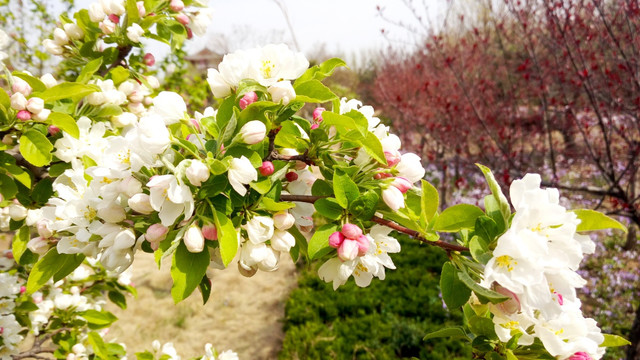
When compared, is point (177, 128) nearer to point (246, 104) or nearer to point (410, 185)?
point (246, 104)

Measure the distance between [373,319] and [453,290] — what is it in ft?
11.7

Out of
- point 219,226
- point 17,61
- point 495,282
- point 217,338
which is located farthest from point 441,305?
point 17,61

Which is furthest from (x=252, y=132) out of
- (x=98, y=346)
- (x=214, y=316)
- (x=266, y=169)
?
(x=214, y=316)

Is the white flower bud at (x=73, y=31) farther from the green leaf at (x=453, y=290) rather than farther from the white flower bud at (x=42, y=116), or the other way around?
the green leaf at (x=453, y=290)

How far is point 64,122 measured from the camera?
115cm

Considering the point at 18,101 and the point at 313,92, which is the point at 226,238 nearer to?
the point at 313,92

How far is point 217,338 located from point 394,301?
80.0 inches

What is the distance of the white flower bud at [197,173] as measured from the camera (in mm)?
727

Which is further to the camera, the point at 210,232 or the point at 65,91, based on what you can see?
the point at 65,91

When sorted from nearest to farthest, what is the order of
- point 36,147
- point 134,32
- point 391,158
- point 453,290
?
point 453,290 → point 391,158 → point 36,147 → point 134,32

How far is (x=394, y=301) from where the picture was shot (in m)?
4.45

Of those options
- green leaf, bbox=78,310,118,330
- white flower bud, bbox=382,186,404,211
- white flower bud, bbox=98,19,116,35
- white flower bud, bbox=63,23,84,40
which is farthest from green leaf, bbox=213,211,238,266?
green leaf, bbox=78,310,118,330

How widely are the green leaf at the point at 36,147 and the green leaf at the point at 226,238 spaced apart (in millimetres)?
735

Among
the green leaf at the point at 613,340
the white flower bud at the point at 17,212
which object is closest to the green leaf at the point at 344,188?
the green leaf at the point at 613,340
